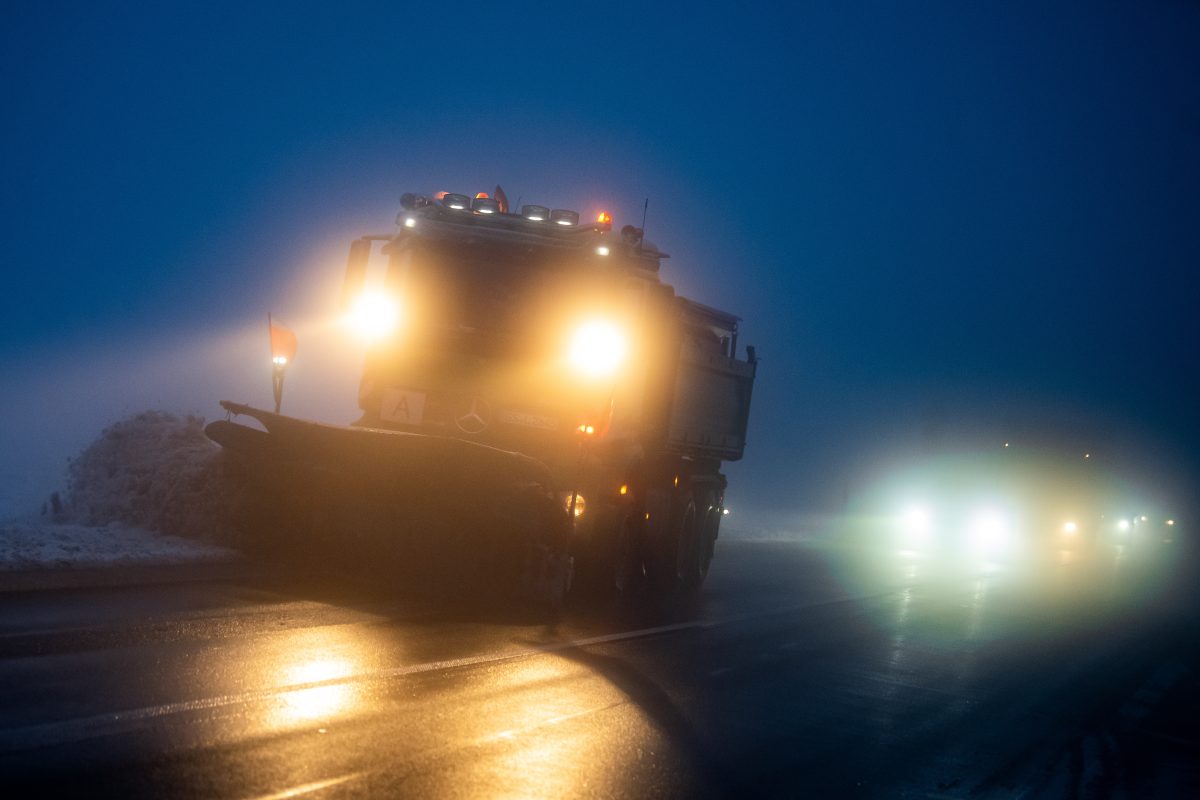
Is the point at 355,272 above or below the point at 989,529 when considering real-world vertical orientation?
above

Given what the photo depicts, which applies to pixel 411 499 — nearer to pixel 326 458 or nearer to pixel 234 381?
pixel 326 458

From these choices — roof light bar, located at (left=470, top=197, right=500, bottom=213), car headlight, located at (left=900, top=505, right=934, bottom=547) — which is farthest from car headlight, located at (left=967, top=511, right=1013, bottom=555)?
roof light bar, located at (left=470, top=197, right=500, bottom=213)

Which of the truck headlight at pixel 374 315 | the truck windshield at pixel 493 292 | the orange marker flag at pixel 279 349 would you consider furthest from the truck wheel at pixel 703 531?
the orange marker flag at pixel 279 349

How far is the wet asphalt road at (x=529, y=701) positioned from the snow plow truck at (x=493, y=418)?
69cm

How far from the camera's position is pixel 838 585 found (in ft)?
62.5

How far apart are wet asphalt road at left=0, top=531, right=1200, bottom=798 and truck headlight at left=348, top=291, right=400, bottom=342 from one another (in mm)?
2636

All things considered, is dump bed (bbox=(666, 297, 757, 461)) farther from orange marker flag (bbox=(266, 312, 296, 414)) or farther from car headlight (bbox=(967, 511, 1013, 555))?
car headlight (bbox=(967, 511, 1013, 555))

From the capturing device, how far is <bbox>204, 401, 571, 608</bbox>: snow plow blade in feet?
36.9

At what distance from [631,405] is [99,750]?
8.44 m

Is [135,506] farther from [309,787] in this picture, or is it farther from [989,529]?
[989,529]

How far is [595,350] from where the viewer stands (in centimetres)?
1273

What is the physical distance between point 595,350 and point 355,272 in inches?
106

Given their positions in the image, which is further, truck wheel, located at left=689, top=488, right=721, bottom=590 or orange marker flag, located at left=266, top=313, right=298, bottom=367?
truck wheel, located at left=689, top=488, right=721, bottom=590

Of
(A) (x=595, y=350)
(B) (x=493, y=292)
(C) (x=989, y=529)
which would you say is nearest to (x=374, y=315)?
(B) (x=493, y=292)
